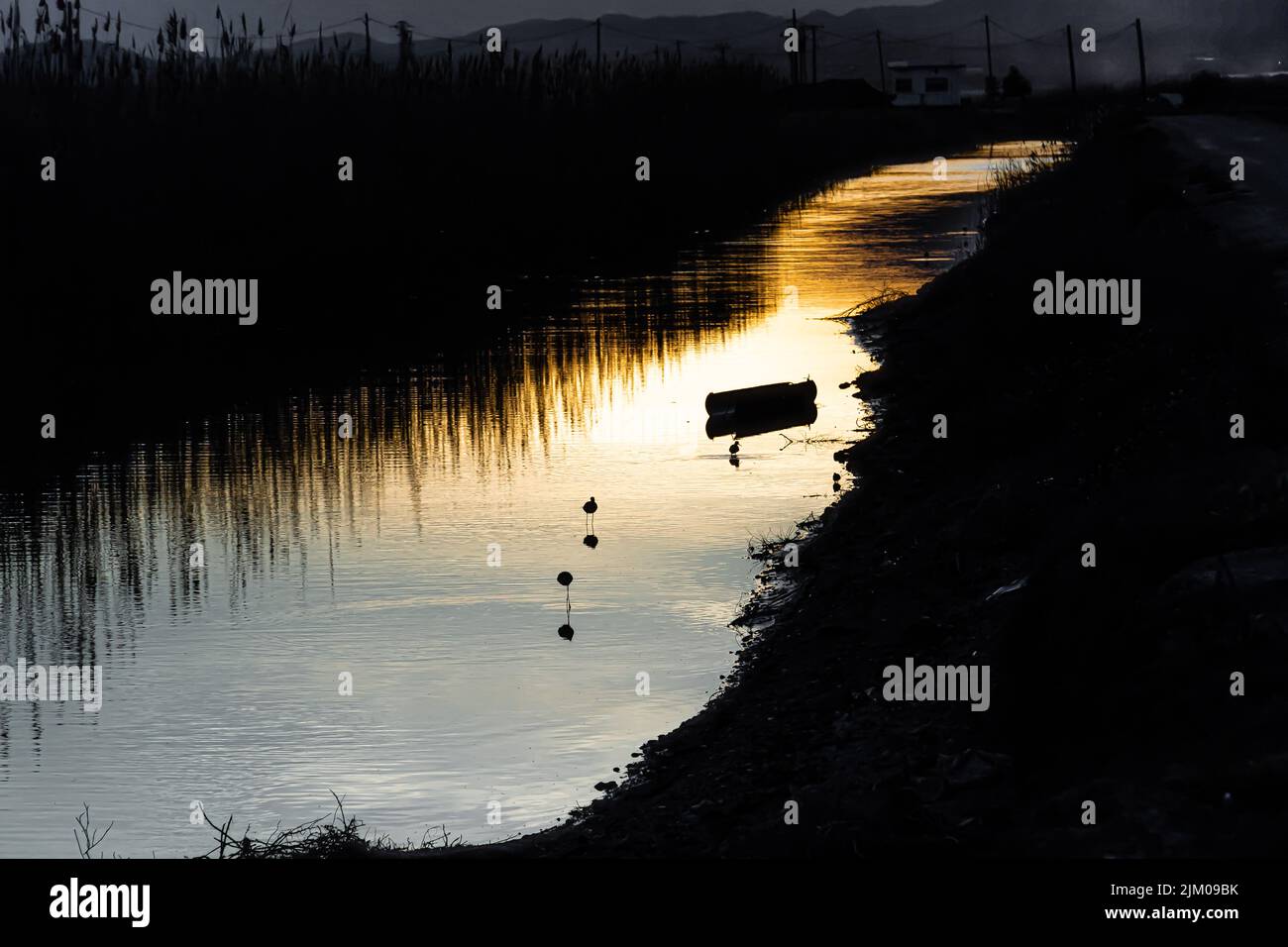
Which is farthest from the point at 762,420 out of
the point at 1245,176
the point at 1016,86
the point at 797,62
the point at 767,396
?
the point at 797,62

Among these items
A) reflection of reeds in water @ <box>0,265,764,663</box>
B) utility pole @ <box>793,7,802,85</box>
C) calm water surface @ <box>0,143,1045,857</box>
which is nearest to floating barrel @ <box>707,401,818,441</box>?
calm water surface @ <box>0,143,1045,857</box>

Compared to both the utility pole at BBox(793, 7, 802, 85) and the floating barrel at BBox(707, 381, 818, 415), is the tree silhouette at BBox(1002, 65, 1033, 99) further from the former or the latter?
the floating barrel at BBox(707, 381, 818, 415)

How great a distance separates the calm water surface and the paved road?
12.7 feet

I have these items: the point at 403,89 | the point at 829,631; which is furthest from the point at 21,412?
the point at 403,89

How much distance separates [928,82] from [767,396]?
326ft

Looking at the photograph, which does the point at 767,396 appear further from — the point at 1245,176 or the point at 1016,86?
the point at 1016,86

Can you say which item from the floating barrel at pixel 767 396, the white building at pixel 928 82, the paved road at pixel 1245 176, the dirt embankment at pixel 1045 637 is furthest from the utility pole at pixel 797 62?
the dirt embankment at pixel 1045 637

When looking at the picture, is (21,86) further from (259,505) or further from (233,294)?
(259,505)

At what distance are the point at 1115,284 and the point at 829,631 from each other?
23.2 ft

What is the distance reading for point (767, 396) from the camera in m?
15.8

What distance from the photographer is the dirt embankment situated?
5922mm

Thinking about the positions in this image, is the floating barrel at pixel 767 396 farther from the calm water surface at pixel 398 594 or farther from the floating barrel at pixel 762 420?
the calm water surface at pixel 398 594

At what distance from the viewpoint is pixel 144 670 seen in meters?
9.06

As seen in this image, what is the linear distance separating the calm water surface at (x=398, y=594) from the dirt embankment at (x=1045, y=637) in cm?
52
